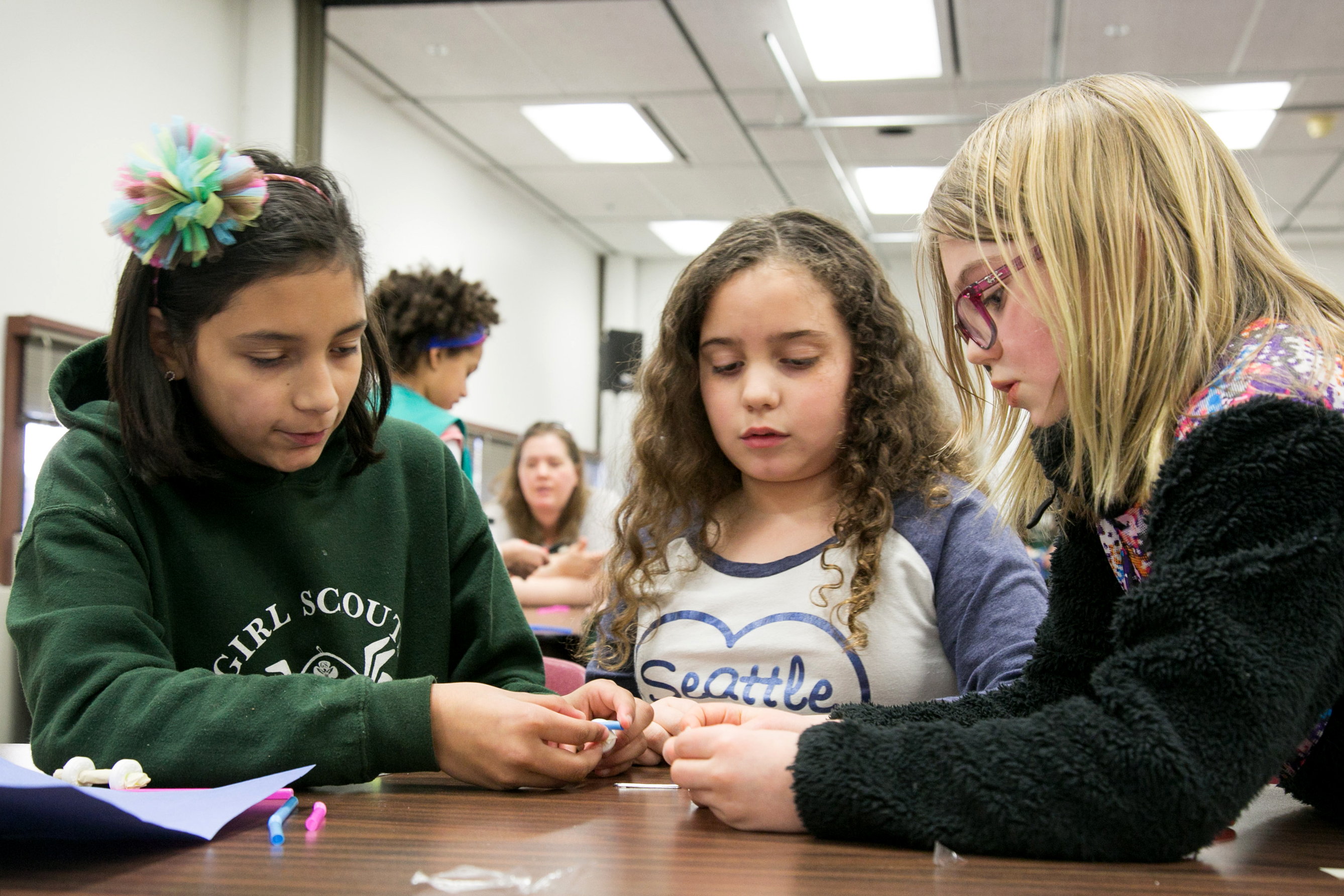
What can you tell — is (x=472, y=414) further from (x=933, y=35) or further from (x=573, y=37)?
(x=933, y=35)

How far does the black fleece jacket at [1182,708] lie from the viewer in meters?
0.65

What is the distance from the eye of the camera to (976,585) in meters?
1.19

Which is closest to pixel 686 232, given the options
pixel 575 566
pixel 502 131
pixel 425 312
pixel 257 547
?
pixel 502 131

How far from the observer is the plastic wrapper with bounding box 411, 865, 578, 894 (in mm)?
576

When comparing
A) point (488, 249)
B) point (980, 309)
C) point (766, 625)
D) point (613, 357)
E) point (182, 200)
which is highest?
point (488, 249)

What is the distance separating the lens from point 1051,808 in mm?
662

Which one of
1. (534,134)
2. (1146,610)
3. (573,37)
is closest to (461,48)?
(573,37)

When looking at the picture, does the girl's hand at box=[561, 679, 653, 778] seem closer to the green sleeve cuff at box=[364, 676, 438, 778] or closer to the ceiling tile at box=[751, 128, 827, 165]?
the green sleeve cuff at box=[364, 676, 438, 778]

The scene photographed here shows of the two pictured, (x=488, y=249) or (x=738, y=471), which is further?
(x=488, y=249)

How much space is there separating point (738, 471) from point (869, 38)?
4.09 m

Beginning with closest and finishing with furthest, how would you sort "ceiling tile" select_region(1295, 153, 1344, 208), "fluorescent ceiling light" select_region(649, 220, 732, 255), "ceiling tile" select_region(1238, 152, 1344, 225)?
1. "ceiling tile" select_region(1238, 152, 1344, 225)
2. "ceiling tile" select_region(1295, 153, 1344, 208)
3. "fluorescent ceiling light" select_region(649, 220, 732, 255)

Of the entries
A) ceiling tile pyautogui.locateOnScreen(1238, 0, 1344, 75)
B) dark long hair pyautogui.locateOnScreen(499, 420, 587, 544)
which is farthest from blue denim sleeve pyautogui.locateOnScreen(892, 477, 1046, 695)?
ceiling tile pyautogui.locateOnScreen(1238, 0, 1344, 75)

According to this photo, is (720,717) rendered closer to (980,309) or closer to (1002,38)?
(980,309)

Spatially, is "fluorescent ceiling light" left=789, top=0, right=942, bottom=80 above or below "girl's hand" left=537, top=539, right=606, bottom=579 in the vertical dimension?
above
